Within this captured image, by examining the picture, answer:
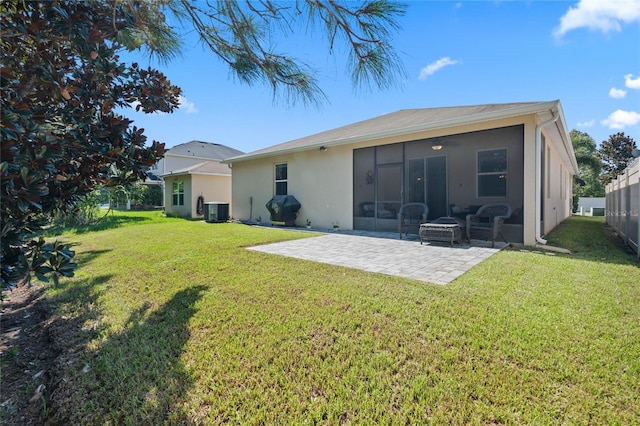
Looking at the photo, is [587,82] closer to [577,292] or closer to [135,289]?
[577,292]

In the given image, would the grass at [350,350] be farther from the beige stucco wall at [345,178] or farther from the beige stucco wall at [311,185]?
the beige stucco wall at [311,185]

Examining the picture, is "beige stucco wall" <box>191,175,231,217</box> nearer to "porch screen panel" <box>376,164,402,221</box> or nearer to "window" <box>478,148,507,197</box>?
"porch screen panel" <box>376,164,402,221</box>

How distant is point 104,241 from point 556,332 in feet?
33.3

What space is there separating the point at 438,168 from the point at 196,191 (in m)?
14.1

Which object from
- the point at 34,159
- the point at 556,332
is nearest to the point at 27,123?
the point at 34,159

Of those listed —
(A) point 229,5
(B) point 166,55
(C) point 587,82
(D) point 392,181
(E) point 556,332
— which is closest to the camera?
(E) point 556,332

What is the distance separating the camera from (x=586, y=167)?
2666cm

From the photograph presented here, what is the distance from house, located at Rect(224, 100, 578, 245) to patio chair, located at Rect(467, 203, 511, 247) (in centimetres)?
Answer: 37

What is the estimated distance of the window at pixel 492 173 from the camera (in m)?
7.72

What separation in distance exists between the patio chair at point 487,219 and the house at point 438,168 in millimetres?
370

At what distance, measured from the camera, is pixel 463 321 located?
2906mm

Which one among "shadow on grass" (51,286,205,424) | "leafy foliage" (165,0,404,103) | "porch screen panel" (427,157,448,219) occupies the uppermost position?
"leafy foliage" (165,0,404,103)

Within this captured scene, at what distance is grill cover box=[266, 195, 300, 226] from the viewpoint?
12.0m

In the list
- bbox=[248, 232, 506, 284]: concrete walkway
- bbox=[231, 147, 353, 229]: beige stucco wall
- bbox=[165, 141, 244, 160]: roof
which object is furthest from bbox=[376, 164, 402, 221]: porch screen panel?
bbox=[165, 141, 244, 160]: roof
